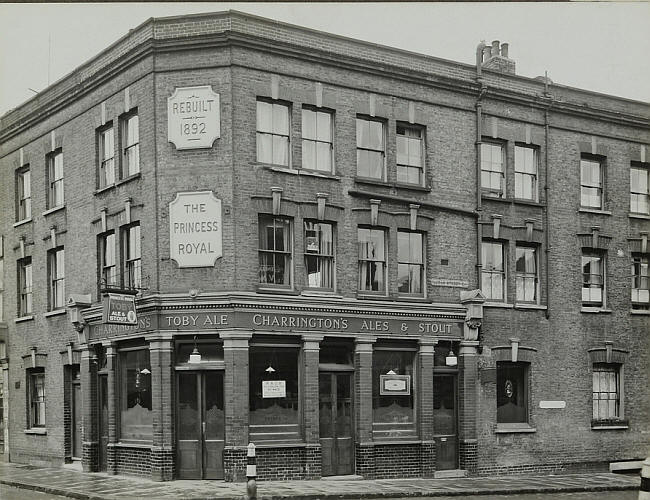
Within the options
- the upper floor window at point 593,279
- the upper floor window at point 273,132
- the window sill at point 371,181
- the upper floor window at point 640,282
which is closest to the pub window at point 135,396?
the upper floor window at point 273,132

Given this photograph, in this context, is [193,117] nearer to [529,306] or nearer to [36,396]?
[529,306]

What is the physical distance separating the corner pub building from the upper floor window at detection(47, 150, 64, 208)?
0.09 metres

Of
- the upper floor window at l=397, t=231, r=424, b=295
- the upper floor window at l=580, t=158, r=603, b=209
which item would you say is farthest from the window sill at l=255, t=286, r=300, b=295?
the upper floor window at l=580, t=158, r=603, b=209

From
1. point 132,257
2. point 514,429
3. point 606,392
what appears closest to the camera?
point 132,257

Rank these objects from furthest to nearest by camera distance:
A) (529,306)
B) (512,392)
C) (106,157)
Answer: (529,306), (512,392), (106,157)

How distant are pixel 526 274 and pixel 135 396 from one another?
1170 cm

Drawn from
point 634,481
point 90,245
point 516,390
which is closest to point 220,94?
point 90,245

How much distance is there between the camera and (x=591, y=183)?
27.8 m

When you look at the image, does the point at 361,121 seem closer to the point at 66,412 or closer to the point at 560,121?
the point at 560,121

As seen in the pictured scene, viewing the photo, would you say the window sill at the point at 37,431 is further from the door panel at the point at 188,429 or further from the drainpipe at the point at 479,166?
the drainpipe at the point at 479,166

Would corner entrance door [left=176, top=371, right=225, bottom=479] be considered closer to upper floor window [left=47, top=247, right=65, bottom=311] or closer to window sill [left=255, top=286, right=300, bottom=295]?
window sill [left=255, top=286, right=300, bottom=295]

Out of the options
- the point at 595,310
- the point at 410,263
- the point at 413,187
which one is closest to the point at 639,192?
the point at 595,310

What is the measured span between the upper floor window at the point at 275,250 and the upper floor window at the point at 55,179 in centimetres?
795

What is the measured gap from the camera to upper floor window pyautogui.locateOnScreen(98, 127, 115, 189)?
2412 centimetres
